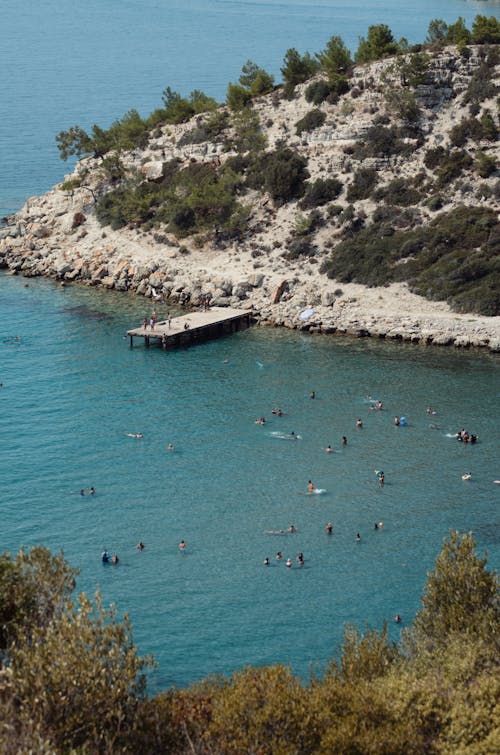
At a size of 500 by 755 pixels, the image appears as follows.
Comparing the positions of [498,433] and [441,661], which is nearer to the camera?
[441,661]

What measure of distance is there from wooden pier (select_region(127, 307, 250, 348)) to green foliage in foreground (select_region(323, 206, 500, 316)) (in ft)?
40.3

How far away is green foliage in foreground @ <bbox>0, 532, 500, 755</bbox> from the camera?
3131 cm

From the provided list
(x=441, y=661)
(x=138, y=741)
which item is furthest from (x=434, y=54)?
(x=138, y=741)

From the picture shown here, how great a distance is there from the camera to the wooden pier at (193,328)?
97.8 m

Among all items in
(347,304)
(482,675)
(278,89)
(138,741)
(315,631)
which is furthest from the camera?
(278,89)

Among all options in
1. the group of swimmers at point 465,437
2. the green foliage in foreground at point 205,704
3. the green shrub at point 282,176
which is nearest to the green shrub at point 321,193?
the green shrub at point 282,176

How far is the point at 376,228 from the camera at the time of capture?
111250 mm

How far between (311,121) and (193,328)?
39.7 m

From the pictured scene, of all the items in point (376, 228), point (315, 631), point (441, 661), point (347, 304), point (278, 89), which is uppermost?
point (278, 89)

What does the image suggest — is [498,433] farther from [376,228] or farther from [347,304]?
[376,228]

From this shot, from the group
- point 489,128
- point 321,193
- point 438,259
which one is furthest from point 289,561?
point 489,128

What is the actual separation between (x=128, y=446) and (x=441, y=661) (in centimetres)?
4025

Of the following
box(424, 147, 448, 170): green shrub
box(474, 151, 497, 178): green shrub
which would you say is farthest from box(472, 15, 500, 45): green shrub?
box(474, 151, 497, 178): green shrub

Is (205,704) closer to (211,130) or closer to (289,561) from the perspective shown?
(289,561)
